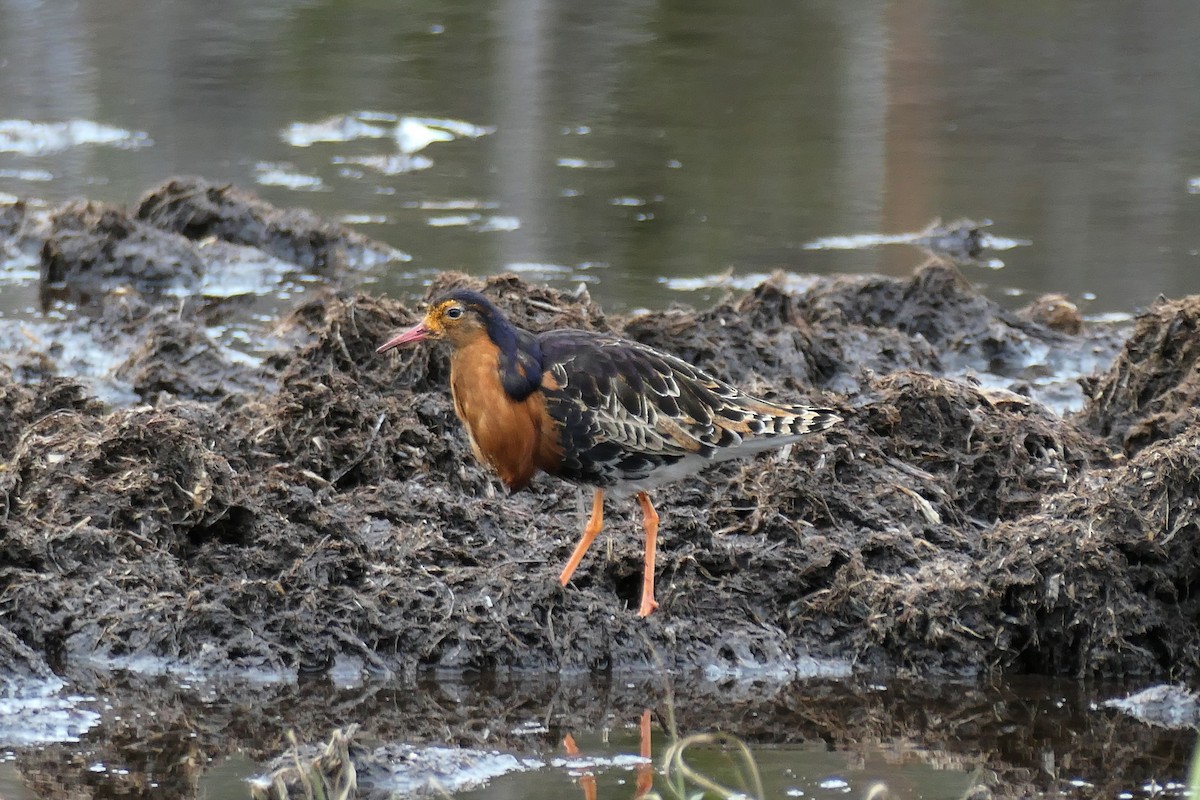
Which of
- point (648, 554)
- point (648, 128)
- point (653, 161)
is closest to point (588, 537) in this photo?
point (648, 554)

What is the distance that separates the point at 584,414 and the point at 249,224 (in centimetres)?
689

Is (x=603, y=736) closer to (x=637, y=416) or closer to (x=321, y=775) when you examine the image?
(x=321, y=775)

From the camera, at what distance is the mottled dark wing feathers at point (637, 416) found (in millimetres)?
6789

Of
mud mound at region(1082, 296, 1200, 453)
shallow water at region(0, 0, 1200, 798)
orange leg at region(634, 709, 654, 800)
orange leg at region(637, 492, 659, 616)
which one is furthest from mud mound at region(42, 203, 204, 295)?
orange leg at region(634, 709, 654, 800)

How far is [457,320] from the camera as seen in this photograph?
6820mm

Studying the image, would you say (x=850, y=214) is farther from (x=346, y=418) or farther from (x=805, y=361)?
(x=346, y=418)

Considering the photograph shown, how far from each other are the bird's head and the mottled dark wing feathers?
0.94ft

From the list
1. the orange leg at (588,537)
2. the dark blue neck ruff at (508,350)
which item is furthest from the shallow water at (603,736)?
the dark blue neck ruff at (508,350)

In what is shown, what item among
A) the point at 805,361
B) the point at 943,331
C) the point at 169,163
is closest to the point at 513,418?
the point at 805,361

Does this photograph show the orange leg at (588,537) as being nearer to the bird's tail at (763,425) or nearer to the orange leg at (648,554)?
the orange leg at (648,554)

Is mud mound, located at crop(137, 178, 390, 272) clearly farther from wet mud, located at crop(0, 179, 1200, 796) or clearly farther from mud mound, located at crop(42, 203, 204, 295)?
wet mud, located at crop(0, 179, 1200, 796)

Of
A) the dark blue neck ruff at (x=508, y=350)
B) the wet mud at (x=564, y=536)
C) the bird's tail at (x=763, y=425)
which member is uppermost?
the dark blue neck ruff at (x=508, y=350)

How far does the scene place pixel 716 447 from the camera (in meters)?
6.94

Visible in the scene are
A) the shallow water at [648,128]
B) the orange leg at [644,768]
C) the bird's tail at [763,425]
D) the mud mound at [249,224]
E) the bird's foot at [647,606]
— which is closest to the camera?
the orange leg at [644,768]
